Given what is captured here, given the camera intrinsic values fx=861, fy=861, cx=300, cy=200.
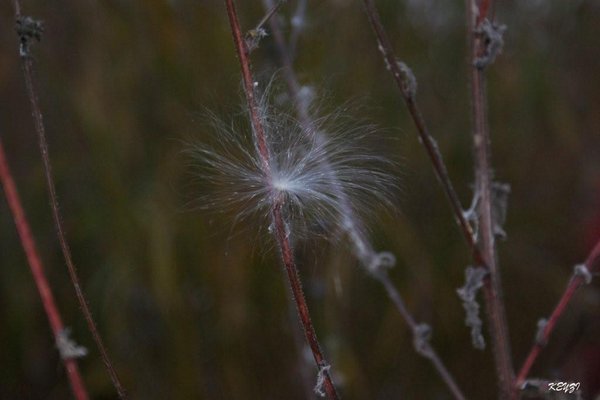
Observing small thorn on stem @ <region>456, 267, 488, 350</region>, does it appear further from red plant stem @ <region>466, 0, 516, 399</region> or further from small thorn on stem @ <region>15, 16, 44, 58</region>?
small thorn on stem @ <region>15, 16, 44, 58</region>

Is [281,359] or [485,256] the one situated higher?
[281,359]

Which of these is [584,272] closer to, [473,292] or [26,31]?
[473,292]

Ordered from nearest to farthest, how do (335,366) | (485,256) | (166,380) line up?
1. (485,256)
2. (335,366)
3. (166,380)

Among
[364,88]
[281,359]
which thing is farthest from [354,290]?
[364,88]

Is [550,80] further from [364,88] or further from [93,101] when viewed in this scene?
[93,101]

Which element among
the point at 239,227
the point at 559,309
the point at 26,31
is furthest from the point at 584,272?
the point at 239,227

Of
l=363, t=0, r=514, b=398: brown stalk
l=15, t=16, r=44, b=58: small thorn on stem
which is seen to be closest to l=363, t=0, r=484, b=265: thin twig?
l=363, t=0, r=514, b=398: brown stalk

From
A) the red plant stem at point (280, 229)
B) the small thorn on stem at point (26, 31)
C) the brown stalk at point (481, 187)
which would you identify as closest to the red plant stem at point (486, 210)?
the brown stalk at point (481, 187)
